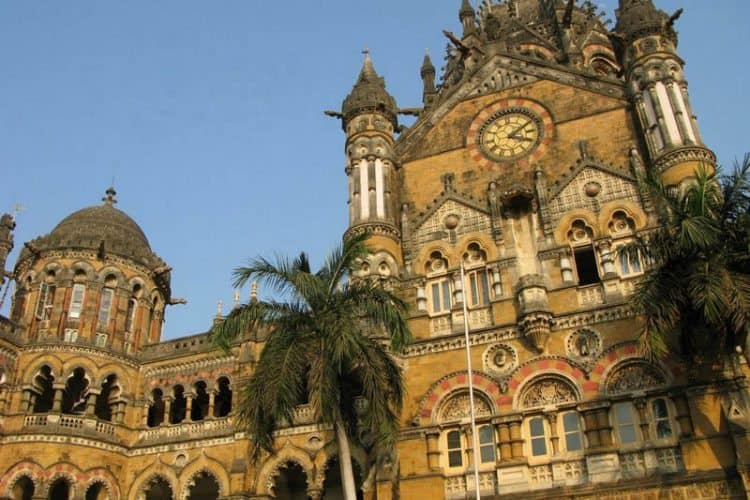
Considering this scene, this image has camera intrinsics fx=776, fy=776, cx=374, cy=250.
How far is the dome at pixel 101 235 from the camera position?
114 feet

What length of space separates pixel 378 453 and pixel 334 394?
5.79 m

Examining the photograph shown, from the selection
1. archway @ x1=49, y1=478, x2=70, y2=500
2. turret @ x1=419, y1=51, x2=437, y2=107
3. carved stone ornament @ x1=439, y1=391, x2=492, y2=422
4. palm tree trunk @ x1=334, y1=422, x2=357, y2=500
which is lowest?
palm tree trunk @ x1=334, y1=422, x2=357, y2=500

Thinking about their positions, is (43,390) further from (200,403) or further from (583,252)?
(583,252)

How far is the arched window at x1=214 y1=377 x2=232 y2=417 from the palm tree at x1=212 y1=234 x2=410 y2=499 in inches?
473

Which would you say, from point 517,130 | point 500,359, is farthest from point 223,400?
point 517,130

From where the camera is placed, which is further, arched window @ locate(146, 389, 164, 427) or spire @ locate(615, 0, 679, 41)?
arched window @ locate(146, 389, 164, 427)

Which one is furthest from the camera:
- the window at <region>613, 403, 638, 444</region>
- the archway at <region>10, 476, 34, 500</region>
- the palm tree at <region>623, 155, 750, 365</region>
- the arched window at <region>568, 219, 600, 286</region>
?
the archway at <region>10, 476, 34, 500</region>

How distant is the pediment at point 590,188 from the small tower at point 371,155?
6.16 meters

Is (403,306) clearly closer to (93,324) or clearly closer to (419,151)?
(419,151)

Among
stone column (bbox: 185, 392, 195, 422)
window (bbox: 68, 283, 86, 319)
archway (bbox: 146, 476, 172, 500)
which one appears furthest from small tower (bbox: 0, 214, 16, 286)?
archway (bbox: 146, 476, 172, 500)

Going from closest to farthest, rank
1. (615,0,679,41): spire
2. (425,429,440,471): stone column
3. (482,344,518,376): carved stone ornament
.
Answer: (425,429,440,471): stone column < (482,344,518,376): carved stone ornament < (615,0,679,41): spire

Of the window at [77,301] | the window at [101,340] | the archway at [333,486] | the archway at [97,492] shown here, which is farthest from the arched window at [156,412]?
the archway at [333,486]

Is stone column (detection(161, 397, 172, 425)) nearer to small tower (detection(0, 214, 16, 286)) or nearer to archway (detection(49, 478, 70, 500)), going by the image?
archway (detection(49, 478, 70, 500))

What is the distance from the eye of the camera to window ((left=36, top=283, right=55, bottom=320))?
1314 inches
